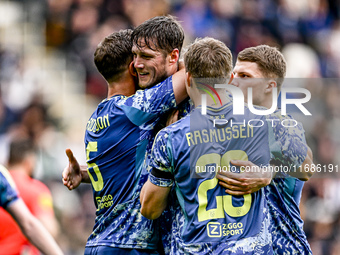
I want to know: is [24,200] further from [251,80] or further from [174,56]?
[251,80]

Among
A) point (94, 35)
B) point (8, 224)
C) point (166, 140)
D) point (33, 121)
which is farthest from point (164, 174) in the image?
point (94, 35)

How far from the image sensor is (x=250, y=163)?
3545mm

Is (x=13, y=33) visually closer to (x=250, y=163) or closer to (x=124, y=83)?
(x=124, y=83)

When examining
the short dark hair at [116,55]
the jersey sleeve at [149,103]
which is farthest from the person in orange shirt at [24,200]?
the jersey sleeve at [149,103]

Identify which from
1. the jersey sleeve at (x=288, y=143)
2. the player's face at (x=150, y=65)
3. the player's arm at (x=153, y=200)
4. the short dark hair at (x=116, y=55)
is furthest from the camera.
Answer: the short dark hair at (x=116, y=55)

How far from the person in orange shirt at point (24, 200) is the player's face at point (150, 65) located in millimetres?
2629

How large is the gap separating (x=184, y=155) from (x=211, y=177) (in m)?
0.23

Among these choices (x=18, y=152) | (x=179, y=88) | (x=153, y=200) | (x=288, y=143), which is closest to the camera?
(x=153, y=200)

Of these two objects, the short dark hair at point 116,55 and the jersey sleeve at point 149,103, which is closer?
the jersey sleeve at point 149,103

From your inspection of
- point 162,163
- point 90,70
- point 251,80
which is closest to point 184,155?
point 162,163

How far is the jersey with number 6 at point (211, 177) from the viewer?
136 inches

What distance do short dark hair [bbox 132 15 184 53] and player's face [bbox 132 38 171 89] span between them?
1.8 inches

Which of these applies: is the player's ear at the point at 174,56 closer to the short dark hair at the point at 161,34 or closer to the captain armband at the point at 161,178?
the short dark hair at the point at 161,34

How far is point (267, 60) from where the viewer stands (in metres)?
4.41
